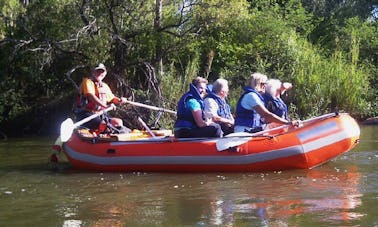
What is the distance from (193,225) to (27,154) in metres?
6.49

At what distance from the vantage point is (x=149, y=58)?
15211mm

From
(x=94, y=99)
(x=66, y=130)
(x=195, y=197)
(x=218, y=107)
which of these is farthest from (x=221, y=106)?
(x=195, y=197)

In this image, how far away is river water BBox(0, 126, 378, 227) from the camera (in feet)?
16.7

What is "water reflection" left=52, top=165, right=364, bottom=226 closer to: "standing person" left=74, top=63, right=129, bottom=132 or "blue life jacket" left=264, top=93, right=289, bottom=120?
"blue life jacket" left=264, top=93, right=289, bottom=120

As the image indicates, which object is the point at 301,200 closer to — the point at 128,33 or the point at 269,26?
the point at 128,33

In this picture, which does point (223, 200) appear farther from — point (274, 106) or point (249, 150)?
point (274, 106)

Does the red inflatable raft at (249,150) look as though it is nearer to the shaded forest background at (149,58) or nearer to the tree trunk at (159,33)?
Answer: the shaded forest background at (149,58)

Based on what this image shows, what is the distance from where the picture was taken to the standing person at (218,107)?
8.02 meters

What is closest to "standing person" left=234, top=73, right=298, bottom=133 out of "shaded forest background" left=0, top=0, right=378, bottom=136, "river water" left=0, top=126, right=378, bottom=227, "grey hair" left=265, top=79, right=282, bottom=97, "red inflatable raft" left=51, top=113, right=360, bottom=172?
"grey hair" left=265, top=79, right=282, bottom=97

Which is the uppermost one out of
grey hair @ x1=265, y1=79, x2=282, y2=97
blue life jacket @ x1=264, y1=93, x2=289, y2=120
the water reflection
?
grey hair @ x1=265, y1=79, x2=282, y2=97

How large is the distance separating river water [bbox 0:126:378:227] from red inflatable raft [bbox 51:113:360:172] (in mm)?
141

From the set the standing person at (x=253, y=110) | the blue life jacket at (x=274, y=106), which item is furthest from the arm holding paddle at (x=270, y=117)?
the blue life jacket at (x=274, y=106)

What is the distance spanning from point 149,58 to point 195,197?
30.9 feet

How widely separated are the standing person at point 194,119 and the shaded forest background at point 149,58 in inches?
211
